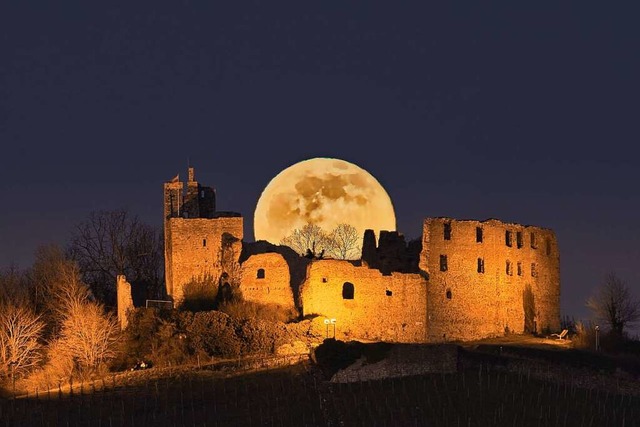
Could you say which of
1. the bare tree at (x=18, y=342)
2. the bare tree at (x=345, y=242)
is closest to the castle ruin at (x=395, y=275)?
the bare tree at (x=345, y=242)

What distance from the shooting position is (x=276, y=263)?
77250 mm

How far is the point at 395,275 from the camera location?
76.8 meters

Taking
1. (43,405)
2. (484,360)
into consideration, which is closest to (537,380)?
(484,360)

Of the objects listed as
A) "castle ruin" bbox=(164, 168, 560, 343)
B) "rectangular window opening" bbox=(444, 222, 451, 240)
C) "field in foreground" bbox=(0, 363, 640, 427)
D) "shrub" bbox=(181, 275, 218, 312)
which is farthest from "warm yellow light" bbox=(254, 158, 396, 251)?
"field in foreground" bbox=(0, 363, 640, 427)

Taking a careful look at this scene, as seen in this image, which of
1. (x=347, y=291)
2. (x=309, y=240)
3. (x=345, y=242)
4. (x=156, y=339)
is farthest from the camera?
(x=345, y=242)

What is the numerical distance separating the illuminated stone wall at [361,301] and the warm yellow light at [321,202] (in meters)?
7.42

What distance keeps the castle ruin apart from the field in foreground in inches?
258

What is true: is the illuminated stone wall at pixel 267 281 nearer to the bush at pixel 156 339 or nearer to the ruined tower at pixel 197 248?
the ruined tower at pixel 197 248

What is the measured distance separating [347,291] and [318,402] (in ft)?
40.3

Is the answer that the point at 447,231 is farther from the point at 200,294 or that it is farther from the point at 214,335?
the point at 214,335

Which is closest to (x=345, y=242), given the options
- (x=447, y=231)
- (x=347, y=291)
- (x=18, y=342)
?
(x=447, y=231)

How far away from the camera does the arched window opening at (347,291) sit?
7719 cm

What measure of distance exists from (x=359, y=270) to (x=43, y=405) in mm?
15236

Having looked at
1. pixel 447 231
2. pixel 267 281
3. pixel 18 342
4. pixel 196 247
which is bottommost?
pixel 18 342
